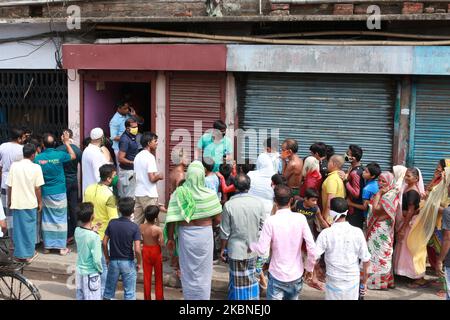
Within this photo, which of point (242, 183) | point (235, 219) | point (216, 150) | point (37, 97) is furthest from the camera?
point (37, 97)

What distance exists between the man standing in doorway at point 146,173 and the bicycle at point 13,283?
2019 millimetres

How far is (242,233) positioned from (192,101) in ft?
13.3

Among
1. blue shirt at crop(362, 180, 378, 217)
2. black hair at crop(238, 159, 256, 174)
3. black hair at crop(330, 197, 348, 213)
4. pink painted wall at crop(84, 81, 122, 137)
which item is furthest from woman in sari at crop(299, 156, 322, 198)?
pink painted wall at crop(84, 81, 122, 137)

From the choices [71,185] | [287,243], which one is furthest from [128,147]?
[287,243]

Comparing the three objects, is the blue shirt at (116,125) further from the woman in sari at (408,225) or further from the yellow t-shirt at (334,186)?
the woman in sari at (408,225)

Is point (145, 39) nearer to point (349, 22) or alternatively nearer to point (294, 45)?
point (294, 45)

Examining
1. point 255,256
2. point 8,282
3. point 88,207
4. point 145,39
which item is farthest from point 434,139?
point 8,282

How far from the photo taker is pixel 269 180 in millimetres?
7723

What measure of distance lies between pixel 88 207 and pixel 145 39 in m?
4.43

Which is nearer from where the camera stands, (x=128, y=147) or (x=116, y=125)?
(x=128, y=147)

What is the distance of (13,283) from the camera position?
6.47 metres

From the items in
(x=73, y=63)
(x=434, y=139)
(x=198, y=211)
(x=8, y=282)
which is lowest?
(x=8, y=282)

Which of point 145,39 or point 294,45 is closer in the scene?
point 294,45

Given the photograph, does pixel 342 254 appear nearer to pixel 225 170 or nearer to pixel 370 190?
pixel 370 190
